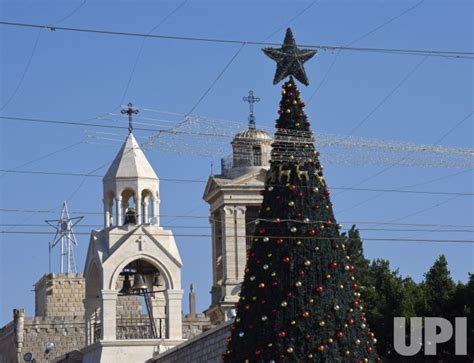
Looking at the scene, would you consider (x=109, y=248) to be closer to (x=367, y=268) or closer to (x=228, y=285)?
(x=367, y=268)

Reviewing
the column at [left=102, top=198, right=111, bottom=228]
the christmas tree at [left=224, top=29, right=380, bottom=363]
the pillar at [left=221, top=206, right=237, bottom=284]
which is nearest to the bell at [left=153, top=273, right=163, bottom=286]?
the column at [left=102, top=198, right=111, bottom=228]

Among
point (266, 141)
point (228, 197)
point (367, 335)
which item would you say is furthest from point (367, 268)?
point (367, 335)

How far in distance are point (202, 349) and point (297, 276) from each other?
22.6 ft

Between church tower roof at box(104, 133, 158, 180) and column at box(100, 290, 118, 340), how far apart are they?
283 cm

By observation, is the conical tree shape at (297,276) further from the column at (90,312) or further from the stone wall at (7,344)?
the stone wall at (7,344)

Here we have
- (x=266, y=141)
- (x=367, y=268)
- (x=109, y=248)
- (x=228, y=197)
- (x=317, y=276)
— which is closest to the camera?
(x=317, y=276)

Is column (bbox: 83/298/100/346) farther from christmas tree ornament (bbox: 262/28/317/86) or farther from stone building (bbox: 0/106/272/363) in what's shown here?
christmas tree ornament (bbox: 262/28/317/86)

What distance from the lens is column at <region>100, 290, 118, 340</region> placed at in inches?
1383

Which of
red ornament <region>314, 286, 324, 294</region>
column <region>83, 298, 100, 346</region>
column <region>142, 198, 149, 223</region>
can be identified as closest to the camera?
red ornament <region>314, 286, 324, 294</region>

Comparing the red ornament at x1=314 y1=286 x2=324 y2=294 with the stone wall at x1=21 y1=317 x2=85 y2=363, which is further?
the stone wall at x1=21 y1=317 x2=85 y2=363

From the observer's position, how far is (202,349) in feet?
107

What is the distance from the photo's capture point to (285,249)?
26422mm

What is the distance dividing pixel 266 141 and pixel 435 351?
14699 mm

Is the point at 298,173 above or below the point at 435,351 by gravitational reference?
above
